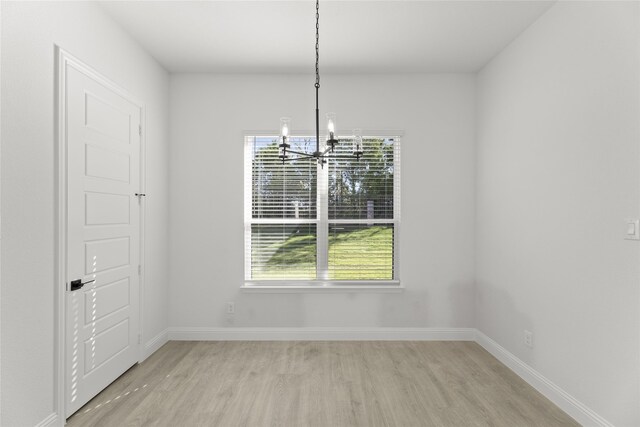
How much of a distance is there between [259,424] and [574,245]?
8.18ft

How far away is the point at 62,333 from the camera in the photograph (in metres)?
2.43

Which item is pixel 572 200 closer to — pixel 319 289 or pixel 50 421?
pixel 319 289

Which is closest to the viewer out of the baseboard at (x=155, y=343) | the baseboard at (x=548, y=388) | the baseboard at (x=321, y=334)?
the baseboard at (x=548, y=388)

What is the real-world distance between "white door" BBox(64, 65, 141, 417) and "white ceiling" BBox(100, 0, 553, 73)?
749mm

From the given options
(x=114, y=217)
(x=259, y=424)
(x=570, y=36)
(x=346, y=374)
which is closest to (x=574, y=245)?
(x=570, y=36)

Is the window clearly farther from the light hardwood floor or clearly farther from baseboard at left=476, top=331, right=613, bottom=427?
baseboard at left=476, top=331, right=613, bottom=427

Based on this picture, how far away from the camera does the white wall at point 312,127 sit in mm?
4168

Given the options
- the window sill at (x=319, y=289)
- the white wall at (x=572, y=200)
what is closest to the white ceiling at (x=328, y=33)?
the white wall at (x=572, y=200)

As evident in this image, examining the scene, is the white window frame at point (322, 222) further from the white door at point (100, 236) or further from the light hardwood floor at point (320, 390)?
the white door at point (100, 236)

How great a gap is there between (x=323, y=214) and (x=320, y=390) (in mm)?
1903

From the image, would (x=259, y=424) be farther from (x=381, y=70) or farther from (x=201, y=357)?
(x=381, y=70)

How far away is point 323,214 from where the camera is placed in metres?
4.24

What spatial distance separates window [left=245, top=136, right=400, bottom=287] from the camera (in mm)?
4230

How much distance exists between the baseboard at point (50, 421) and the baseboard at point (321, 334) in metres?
1.78
